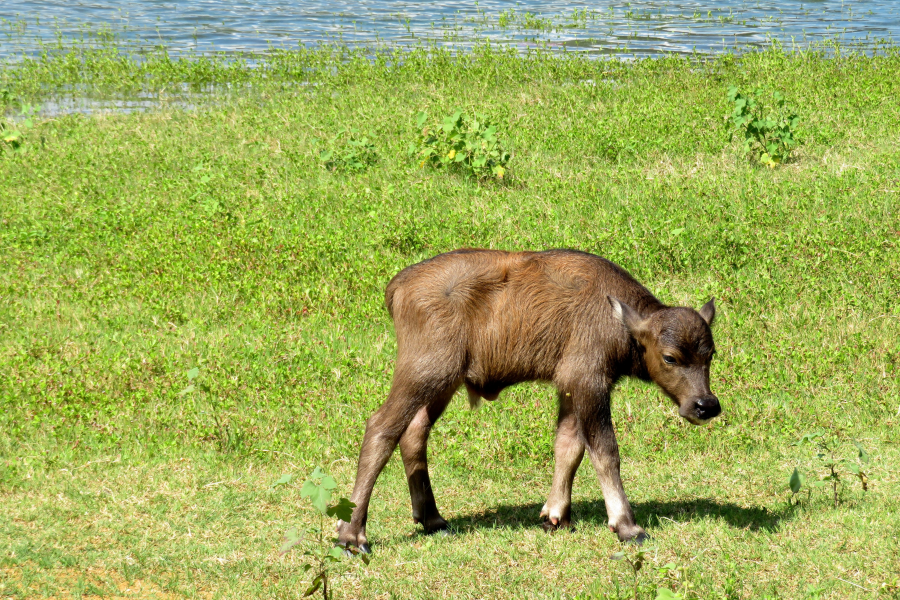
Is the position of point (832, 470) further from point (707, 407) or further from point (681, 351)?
point (681, 351)

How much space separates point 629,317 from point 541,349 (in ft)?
1.67

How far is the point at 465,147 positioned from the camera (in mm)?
11938

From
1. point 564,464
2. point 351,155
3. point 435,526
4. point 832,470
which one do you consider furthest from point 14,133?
point 832,470

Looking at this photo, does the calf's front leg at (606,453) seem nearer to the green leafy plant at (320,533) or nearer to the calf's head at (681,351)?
the calf's head at (681,351)

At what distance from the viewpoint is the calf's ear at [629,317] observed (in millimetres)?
5340

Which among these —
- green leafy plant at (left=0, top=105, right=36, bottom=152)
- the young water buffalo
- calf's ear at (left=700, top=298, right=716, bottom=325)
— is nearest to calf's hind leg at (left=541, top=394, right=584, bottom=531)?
the young water buffalo

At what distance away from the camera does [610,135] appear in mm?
12992

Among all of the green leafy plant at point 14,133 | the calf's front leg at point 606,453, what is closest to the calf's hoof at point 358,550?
the calf's front leg at point 606,453

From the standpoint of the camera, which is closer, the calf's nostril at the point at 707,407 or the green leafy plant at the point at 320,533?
the green leafy plant at the point at 320,533

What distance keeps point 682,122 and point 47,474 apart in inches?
389

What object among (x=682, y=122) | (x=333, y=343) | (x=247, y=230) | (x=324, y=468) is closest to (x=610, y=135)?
(x=682, y=122)

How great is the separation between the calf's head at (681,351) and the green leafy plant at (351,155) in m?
7.27

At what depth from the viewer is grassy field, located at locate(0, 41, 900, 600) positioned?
17.4ft

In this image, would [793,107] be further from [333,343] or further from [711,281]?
[333,343]
